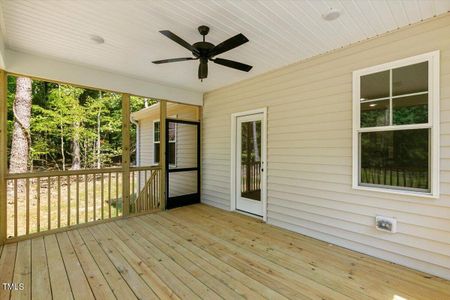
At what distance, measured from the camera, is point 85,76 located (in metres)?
3.92

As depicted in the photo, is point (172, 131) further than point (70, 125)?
No

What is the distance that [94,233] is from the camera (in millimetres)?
3611

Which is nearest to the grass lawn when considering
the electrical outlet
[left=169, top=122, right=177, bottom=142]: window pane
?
[left=169, top=122, right=177, bottom=142]: window pane

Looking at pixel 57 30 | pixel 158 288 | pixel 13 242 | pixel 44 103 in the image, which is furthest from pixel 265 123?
pixel 44 103

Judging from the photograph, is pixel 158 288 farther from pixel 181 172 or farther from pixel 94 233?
pixel 181 172

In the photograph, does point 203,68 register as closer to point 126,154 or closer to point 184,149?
point 126,154

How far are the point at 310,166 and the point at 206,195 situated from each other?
2.93 meters

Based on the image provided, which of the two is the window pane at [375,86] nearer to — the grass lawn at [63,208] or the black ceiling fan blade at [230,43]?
the black ceiling fan blade at [230,43]

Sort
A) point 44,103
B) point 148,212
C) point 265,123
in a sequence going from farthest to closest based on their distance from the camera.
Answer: point 44,103, point 148,212, point 265,123

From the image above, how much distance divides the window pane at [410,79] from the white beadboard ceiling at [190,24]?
1.69 ft

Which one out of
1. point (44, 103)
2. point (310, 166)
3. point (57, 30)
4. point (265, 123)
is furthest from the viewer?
point (44, 103)

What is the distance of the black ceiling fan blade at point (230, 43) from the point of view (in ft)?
7.27

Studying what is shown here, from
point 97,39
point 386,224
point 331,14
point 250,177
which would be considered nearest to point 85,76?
point 97,39

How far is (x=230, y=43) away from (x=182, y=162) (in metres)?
3.62
